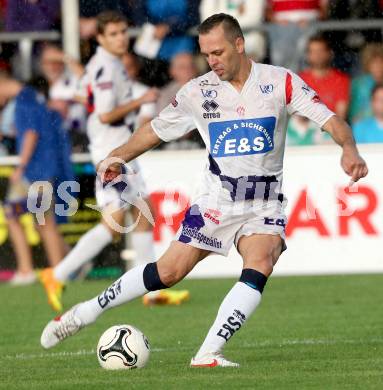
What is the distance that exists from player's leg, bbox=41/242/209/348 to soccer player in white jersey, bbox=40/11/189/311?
3405 millimetres

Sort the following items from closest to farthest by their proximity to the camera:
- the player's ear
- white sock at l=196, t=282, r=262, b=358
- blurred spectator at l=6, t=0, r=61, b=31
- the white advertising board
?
white sock at l=196, t=282, r=262, b=358
the player's ear
the white advertising board
blurred spectator at l=6, t=0, r=61, b=31

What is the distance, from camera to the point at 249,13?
49.9ft

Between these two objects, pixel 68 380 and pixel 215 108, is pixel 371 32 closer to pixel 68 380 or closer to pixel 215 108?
pixel 215 108

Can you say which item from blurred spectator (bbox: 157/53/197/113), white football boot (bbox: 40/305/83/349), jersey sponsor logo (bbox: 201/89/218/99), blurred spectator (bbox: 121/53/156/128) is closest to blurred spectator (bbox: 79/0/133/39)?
blurred spectator (bbox: 121/53/156/128)

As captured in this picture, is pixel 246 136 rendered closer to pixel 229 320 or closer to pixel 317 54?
pixel 229 320

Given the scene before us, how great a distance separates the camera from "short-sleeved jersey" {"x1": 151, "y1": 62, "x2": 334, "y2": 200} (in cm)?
774

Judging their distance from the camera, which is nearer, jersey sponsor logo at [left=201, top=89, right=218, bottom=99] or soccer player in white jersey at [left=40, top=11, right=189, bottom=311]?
jersey sponsor logo at [left=201, top=89, right=218, bottom=99]

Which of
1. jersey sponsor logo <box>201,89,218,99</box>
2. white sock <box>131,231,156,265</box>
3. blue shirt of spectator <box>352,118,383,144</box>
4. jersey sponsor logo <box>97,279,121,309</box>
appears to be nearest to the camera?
jersey sponsor logo <box>201,89,218,99</box>

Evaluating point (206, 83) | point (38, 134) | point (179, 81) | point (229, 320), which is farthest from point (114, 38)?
point (229, 320)

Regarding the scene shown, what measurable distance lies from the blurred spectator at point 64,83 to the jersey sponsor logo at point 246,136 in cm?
737

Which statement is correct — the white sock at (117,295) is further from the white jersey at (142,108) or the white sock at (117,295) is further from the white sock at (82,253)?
the white jersey at (142,108)

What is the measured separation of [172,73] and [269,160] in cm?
748

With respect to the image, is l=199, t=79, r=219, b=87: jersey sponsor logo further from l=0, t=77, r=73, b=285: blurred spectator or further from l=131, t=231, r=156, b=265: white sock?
l=0, t=77, r=73, b=285: blurred spectator

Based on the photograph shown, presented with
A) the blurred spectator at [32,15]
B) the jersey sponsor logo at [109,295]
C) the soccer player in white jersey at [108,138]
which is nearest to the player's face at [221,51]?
the jersey sponsor logo at [109,295]
